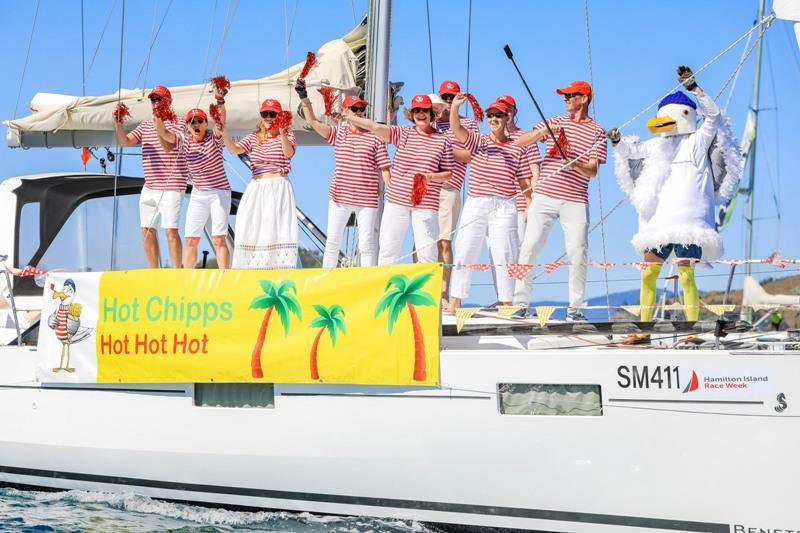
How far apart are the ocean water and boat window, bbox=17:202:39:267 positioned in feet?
6.14

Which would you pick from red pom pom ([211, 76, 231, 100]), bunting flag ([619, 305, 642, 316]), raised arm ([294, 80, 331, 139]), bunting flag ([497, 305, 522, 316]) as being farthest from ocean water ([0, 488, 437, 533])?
red pom pom ([211, 76, 231, 100])

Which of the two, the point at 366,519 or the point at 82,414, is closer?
the point at 366,519

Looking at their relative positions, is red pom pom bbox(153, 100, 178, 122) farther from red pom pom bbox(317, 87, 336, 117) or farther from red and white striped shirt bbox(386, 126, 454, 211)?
red and white striped shirt bbox(386, 126, 454, 211)

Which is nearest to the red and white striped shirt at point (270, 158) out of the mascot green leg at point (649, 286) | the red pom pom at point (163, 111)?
the red pom pom at point (163, 111)

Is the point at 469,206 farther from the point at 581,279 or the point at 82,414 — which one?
the point at 82,414

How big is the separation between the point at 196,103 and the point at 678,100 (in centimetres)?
467

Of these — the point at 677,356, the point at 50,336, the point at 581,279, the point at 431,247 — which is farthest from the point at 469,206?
the point at 50,336

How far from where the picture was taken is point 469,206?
7.63 metres

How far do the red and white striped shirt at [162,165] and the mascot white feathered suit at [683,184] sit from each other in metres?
3.54

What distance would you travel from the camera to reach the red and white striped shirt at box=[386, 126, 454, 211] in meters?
7.69

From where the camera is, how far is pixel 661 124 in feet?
22.6

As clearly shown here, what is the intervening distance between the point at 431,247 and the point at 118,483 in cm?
272

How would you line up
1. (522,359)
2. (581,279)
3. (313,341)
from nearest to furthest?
(522,359)
(313,341)
(581,279)

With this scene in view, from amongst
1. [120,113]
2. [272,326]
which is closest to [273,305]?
[272,326]
